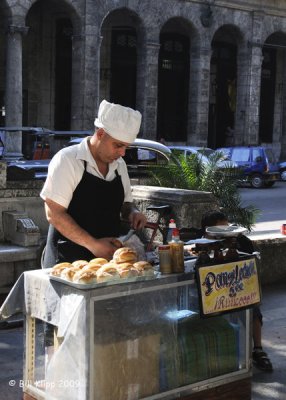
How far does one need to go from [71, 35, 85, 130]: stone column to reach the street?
23.9 feet

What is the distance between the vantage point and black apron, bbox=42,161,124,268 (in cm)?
462

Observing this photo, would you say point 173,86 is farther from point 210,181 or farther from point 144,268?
point 144,268

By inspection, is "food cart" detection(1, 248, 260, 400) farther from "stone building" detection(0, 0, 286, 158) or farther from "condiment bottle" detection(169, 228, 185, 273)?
"stone building" detection(0, 0, 286, 158)

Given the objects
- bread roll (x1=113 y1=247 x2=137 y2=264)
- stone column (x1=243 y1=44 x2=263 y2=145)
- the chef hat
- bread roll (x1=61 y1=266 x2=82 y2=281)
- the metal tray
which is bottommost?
the metal tray

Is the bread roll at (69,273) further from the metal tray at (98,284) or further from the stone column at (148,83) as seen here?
the stone column at (148,83)

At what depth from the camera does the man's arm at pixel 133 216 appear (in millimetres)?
4965

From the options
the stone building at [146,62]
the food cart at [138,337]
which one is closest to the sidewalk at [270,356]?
the food cart at [138,337]

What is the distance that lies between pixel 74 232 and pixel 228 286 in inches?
42.0

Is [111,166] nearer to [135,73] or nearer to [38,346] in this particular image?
[38,346]

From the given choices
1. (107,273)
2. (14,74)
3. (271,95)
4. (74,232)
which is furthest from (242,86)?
(107,273)

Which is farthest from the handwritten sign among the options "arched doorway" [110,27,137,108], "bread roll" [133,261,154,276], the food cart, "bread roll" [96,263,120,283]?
"arched doorway" [110,27,137,108]

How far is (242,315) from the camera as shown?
4.82 metres

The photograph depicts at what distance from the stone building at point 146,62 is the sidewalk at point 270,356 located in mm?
19538

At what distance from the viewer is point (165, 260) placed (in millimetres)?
4312
